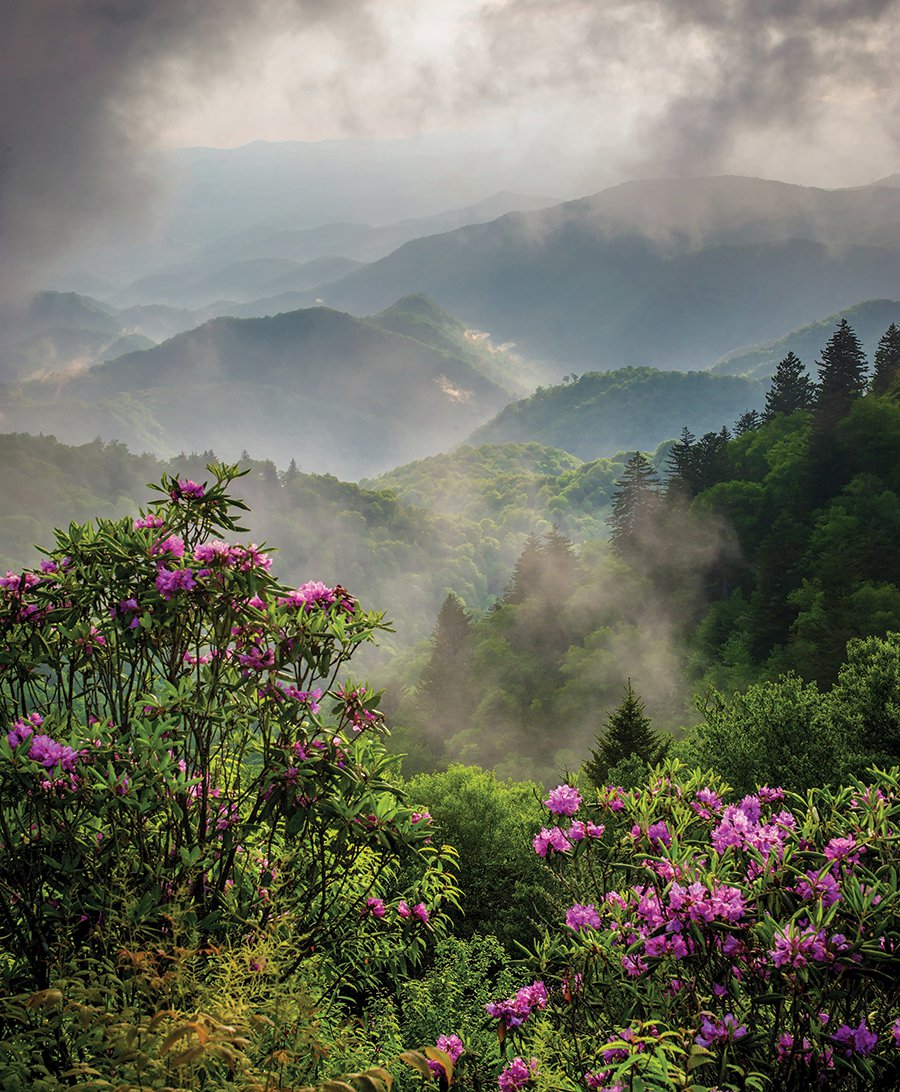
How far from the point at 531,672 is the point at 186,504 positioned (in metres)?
72.5

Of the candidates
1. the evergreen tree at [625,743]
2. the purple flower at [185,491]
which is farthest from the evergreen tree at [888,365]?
the purple flower at [185,491]

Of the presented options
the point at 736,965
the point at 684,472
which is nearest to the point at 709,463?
the point at 684,472

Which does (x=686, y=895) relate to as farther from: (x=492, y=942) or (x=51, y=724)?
(x=492, y=942)

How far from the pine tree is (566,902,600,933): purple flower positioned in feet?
207

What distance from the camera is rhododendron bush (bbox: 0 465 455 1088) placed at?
5.10 meters

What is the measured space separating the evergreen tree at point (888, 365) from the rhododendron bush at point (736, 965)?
217 ft

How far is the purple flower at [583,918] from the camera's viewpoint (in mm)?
5039

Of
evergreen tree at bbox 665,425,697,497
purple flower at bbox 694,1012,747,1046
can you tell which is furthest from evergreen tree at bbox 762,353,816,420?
purple flower at bbox 694,1012,747,1046

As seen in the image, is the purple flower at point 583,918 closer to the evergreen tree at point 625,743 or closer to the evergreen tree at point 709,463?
the evergreen tree at point 625,743

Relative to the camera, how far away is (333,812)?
5312 mm

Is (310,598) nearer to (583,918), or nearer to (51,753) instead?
(51,753)

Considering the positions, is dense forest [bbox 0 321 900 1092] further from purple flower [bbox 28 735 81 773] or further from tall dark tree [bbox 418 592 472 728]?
tall dark tree [bbox 418 592 472 728]

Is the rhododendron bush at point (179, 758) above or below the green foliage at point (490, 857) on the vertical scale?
above

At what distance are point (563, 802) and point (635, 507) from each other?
246ft
